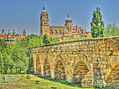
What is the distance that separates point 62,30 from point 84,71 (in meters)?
83.3

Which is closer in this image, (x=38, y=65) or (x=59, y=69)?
(x=59, y=69)

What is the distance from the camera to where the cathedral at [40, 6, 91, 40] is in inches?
3499

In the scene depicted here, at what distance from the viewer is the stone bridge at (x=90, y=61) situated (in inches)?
399

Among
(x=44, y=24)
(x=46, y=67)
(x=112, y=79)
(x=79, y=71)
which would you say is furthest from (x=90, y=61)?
(x=44, y=24)

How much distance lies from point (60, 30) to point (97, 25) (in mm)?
56516

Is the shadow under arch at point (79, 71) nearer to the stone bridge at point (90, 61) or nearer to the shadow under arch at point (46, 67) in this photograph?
the stone bridge at point (90, 61)

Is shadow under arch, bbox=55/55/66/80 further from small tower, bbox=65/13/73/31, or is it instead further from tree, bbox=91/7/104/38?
small tower, bbox=65/13/73/31

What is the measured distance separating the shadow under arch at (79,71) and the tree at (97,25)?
1005 inches

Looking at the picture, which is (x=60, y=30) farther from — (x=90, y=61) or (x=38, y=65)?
(x=90, y=61)

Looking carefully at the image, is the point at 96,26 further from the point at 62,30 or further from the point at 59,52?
the point at 62,30

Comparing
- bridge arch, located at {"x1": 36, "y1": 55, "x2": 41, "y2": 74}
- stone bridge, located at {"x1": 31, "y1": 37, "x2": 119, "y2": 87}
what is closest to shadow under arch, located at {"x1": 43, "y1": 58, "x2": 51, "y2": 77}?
bridge arch, located at {"x1": 36, "y1": 55, "x2": 41, "y2": 74}

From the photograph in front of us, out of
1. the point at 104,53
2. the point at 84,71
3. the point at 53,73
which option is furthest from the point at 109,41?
the point at 53,73

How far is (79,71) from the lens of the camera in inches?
520

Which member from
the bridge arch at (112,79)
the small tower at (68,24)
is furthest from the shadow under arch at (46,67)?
the small tower at (68,24)
